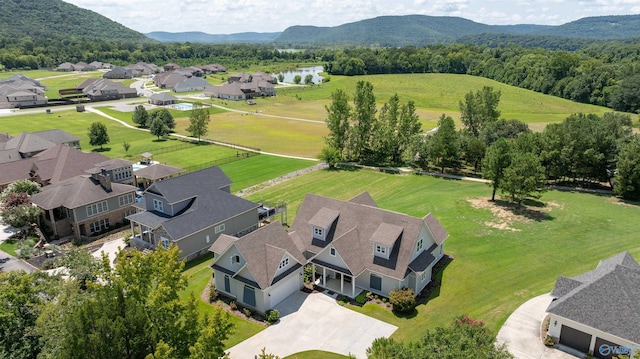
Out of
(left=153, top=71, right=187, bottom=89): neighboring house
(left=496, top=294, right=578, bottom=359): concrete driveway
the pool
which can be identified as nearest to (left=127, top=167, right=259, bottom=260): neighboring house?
(left=496, top=294, right=578, bottom=359): concrete driveway

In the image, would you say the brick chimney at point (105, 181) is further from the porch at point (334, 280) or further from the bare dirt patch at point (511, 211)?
the bare dirt patch at point (511, 211)

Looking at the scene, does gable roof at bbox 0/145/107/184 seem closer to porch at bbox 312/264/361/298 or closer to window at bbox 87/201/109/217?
window at bbox 87/201/109/217

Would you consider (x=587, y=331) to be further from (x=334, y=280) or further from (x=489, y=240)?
(x=334, y=280)

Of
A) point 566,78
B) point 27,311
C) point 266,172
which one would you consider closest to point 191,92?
point 266,172

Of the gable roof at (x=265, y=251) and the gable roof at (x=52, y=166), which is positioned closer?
the gable roof at (x=265, y=251)

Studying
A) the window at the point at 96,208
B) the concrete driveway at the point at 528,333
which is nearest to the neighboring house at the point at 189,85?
the window at the point at 96,208

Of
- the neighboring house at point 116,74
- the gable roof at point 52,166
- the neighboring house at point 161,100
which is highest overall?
the neighboring house at point 116,74
